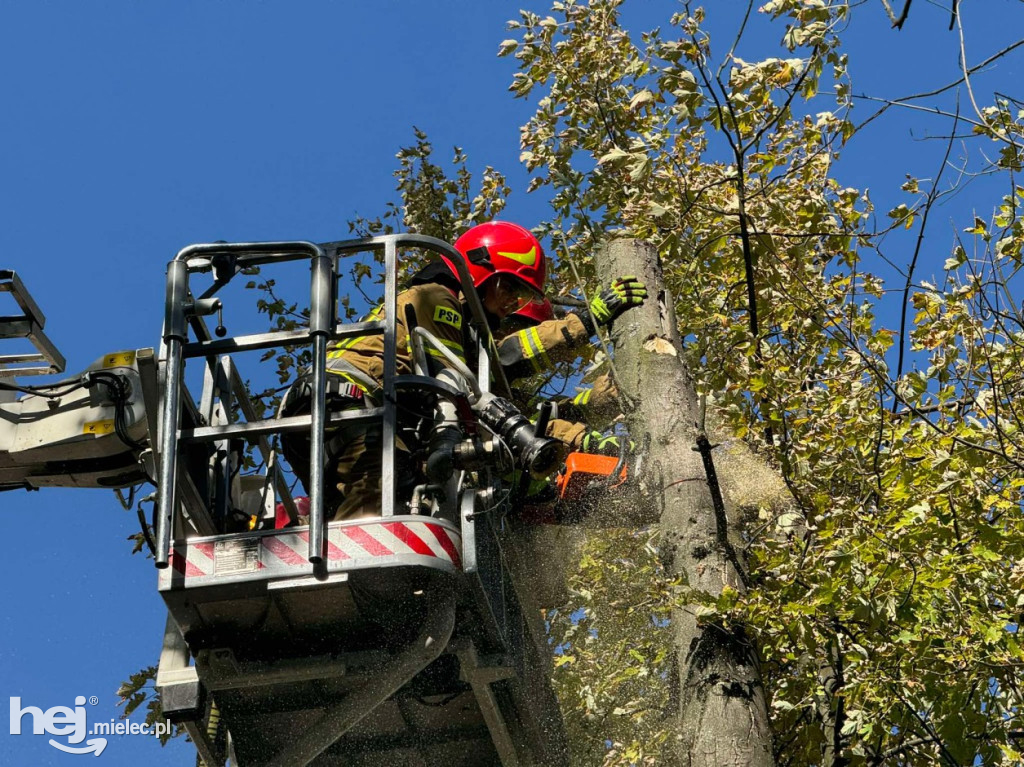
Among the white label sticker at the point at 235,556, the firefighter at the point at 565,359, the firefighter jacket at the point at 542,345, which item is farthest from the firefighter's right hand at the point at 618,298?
the white label sticker at the point at 235,556

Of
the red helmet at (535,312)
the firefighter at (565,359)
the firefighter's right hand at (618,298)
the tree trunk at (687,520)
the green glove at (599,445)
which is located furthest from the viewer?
Result: the red helmet at (535,312)

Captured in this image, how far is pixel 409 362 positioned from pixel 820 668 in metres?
2.23

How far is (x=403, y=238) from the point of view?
221 inches

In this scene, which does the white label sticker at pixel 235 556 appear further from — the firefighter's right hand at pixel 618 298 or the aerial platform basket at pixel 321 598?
the firefighter's right hand at pixel 618 298

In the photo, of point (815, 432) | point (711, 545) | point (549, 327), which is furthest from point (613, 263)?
point (711, 545)

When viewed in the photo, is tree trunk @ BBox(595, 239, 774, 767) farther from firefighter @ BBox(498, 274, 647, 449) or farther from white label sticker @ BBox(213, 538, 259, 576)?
white label sticker @ BBox(213, 538, 259, 576)

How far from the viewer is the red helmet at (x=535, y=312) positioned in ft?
24.2

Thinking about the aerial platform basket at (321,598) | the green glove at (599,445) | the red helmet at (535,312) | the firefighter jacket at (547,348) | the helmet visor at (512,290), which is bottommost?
the aerial platform basket at (321,598)

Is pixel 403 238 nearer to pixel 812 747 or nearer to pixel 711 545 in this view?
pixel 711 545

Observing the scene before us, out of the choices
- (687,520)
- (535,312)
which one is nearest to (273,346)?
(687,520)

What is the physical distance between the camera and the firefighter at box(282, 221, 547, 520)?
534cm

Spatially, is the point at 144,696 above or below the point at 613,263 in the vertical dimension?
below

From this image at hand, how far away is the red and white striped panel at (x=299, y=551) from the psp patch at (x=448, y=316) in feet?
4.39

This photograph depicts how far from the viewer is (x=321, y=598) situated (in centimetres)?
493
